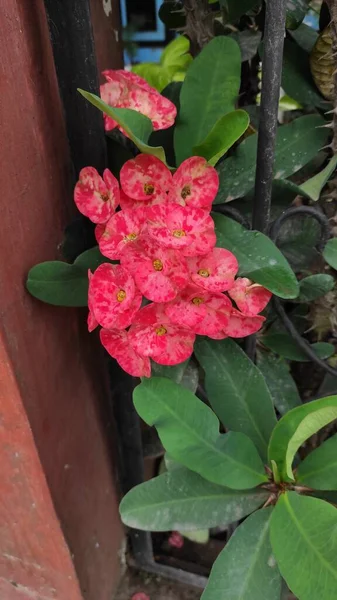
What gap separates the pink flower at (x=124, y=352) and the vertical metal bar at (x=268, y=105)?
22cm

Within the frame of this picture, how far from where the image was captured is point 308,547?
643 mm

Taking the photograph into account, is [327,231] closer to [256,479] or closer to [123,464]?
[256,479]

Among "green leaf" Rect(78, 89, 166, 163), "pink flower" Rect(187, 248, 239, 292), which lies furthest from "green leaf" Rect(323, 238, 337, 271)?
"green leaf" Rect(78, 89, 166, 163)

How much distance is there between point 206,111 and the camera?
2.20 ft

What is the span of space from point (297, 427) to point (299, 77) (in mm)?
466

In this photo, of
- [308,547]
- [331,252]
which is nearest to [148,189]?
[331,252]

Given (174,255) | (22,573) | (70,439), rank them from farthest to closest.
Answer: (22,573) → (70,439) → (174,255)

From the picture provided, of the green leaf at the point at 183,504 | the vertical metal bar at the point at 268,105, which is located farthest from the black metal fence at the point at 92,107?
the green leaf at the point at 183,504

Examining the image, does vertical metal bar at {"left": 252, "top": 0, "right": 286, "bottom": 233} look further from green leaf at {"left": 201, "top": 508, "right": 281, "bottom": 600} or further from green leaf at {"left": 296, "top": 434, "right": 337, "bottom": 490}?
green leaf at {"left": 201, "top": 508, "right": 281, "bottom": 600}

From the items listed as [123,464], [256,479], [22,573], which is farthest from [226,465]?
[22,573]

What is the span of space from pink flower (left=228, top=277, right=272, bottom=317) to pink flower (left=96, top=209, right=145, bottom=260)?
0.14 m

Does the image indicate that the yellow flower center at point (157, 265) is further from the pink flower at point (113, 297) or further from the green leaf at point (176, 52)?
the green leaf at point (176, 52)

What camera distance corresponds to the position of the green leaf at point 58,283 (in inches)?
26.8

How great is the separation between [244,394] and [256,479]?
115 millimetres
